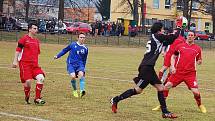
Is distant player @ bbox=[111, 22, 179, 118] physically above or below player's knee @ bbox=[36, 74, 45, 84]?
above

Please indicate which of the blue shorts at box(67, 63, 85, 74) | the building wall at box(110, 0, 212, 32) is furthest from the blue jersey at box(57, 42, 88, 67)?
the building wall at box(110, 0, 212, 32)

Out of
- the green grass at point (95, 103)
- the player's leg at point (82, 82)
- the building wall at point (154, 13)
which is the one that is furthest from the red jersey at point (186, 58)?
the building wall at point (154, 13)

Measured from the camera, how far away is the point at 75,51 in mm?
14031

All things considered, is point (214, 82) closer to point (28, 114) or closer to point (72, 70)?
point (72, 70)

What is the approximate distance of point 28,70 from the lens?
1215 centimetres

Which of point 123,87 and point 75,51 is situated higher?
point 75,51

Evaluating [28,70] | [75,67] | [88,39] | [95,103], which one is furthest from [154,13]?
[28,70]

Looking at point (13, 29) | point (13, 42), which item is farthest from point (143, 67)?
point (13, 29)

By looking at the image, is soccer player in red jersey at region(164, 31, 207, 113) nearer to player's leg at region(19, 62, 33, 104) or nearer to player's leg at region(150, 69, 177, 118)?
player's leg at region(150, 69, 177, 118)

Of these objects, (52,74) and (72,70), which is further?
(52,74)

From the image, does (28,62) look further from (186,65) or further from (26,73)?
(186,65)

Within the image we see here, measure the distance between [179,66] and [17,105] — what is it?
12.1 feet

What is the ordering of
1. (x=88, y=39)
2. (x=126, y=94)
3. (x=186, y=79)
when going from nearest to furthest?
1. (x=126, y=94)
2. (x=186, y=79)
3. (x=88, y=39)

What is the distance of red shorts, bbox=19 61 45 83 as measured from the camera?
1212 centimetres
